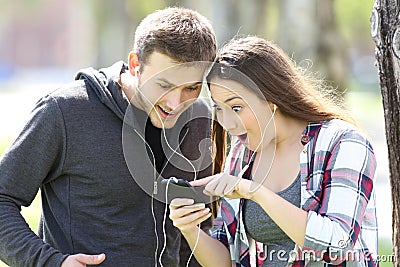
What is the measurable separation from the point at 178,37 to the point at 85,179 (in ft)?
2.45

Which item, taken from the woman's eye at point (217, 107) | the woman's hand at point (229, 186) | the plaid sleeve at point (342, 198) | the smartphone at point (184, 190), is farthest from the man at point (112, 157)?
the plaid sleeve at point (342, 198)

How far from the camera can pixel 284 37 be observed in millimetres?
11898

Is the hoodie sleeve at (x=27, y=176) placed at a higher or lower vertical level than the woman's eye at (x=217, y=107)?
lower

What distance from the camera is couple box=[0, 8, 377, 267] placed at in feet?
12.2

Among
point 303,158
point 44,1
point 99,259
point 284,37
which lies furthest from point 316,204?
point 44,1

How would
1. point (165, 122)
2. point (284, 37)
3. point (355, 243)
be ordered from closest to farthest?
1. point (355, 243)
2. point (165, 122)
3. point (284, 37)

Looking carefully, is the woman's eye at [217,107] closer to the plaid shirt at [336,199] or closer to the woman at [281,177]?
the woman at [281,177]

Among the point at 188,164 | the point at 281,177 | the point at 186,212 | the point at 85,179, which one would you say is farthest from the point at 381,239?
the point at 186,212

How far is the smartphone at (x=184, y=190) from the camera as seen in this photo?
3721 millimetres

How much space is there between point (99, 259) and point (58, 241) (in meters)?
0.30

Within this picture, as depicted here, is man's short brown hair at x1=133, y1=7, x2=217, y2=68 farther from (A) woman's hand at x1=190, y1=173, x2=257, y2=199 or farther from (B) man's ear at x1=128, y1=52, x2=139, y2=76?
(A) woman's hand at x1=190, y1=173, x2=257, y2=199

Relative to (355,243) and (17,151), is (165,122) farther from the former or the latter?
(355,243)

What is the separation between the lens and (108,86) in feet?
13.7

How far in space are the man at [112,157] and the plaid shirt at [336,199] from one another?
1.67ft
